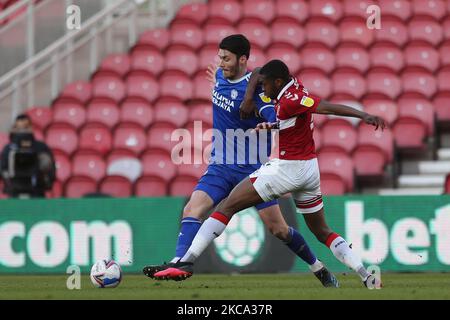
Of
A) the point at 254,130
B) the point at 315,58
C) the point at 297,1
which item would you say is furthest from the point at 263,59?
the point at 254,130

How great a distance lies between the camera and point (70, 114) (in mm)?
18172

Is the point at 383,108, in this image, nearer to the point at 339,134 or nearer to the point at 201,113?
the point at 339,134

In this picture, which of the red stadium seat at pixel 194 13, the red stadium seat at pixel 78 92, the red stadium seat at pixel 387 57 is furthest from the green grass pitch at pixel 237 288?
the red stadium seat at pixel 194 13

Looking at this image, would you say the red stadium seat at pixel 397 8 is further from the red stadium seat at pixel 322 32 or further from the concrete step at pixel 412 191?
the concrete step at pixel 412 191

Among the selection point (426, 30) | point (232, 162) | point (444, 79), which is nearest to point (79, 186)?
point (444, 79)

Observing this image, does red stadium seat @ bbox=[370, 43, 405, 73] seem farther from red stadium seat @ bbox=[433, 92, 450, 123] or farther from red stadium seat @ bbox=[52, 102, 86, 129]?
red stadium seat @ bbox=[52, 102, 86, 129]

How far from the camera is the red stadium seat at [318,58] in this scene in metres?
18.0

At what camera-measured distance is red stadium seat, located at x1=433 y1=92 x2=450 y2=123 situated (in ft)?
55.9

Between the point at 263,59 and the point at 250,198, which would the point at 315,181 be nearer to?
the point at 250,198

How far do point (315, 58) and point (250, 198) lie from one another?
8.59 meters

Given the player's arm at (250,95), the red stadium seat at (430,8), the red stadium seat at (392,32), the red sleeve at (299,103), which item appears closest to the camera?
the red sleeve at (299,103)

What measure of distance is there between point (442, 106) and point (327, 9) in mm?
3152

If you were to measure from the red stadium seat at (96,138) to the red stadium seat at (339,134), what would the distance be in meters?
3.31

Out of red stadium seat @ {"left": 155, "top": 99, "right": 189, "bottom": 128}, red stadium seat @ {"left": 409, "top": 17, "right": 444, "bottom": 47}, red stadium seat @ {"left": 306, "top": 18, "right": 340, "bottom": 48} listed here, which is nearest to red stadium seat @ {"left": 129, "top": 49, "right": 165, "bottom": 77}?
red stadium seat @ {"left": 155, "top": 99, "right": 189, "bottom": 128}
